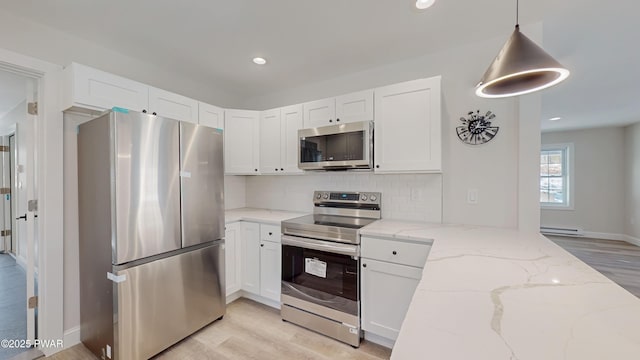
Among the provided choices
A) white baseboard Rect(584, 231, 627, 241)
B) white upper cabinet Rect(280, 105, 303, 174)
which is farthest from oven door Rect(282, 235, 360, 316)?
white baseboard Rect(584, 231, 627, 241)

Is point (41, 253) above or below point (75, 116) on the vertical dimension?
below

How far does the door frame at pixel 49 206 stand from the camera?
1921 millimetres

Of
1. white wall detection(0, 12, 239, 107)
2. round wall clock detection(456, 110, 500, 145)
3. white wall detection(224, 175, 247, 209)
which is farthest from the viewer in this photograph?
white wall detection(224, 175, 247, 209)

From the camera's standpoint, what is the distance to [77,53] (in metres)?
2.08

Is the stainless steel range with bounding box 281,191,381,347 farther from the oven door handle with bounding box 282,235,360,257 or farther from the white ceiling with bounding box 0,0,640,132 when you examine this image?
the white ceiling with bounding box 0,0,640,132

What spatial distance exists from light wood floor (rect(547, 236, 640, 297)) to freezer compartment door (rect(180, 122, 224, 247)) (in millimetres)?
4882

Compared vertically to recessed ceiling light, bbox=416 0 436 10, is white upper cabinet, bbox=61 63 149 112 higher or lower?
lower

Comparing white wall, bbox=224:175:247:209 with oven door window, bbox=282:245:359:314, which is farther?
white wall, bbox=224:175:247:209

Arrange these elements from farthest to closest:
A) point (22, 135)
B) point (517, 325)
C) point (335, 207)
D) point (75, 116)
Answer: point (22, 135) < point (335, 207) < point (75, 116) < point (517, 325)

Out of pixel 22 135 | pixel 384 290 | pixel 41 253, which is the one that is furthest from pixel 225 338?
pixel 22 135

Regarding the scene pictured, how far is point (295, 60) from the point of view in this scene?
249 centimetres

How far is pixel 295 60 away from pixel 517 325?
99.7 inches

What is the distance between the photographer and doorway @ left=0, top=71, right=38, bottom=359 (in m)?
2.00

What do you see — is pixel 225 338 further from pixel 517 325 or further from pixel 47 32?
pixel 47 32
